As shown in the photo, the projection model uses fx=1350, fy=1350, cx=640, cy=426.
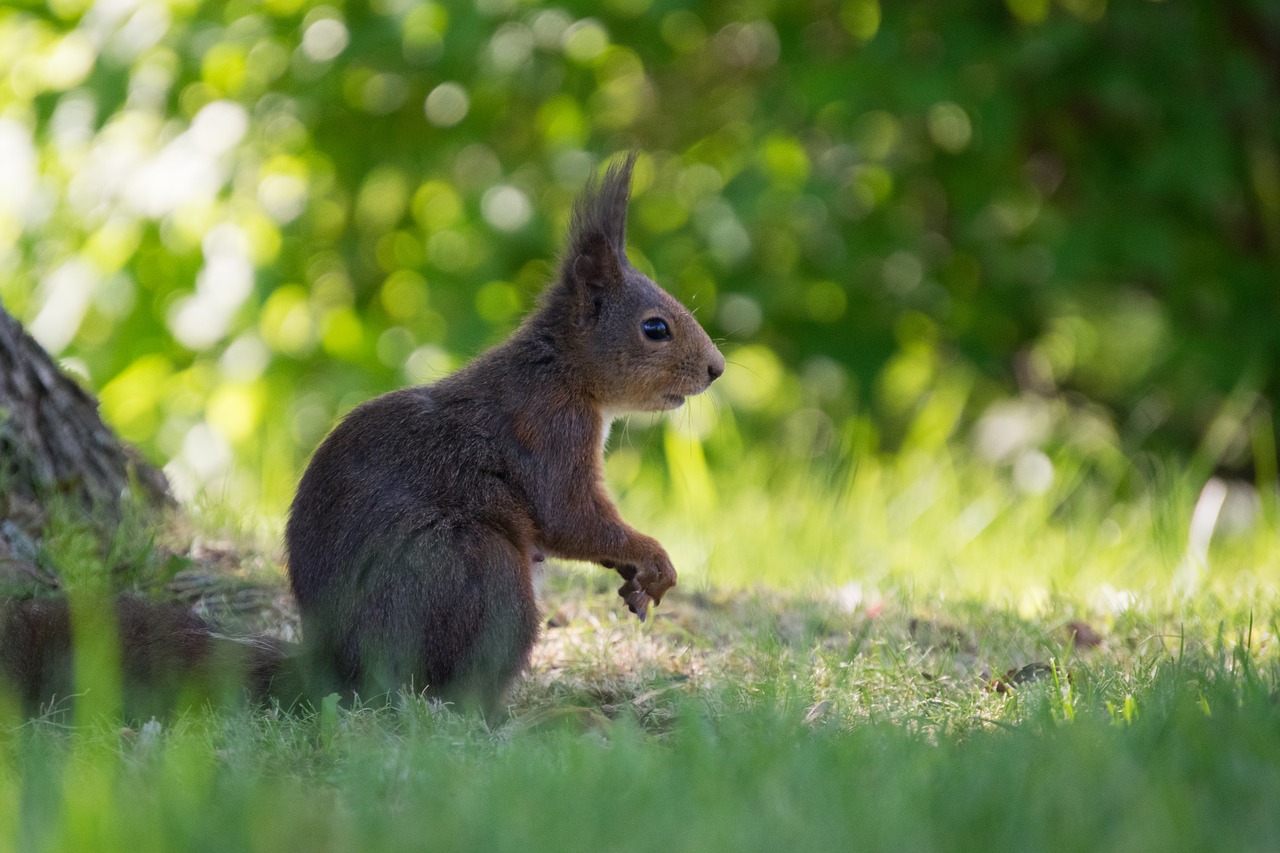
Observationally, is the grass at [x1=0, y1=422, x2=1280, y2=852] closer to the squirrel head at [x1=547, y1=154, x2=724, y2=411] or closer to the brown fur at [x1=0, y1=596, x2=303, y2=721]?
the brown fur at [x1=0, y1=596, x2=303, y2=721]

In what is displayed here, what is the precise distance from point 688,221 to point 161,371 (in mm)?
2270

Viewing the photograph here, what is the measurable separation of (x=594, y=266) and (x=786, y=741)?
60.2 inches

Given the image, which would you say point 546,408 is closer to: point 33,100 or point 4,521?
point 4,521

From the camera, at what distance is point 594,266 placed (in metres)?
3.33

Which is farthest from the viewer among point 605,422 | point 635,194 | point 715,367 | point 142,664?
point 635,194

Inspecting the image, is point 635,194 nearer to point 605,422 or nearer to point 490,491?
point 605,422

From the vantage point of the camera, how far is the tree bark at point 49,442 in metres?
3.44

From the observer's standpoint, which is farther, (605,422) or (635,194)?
(635,194)

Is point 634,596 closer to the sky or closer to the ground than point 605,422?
closer to the ground

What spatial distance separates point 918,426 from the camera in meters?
6.29

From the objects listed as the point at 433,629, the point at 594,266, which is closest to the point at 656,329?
the point at 594,266

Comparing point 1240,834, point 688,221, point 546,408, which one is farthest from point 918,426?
point 1240,834

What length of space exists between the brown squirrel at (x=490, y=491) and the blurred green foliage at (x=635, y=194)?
1.55 m

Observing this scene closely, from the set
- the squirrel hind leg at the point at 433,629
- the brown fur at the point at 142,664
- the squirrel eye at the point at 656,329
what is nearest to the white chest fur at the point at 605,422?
the squirrel eye at the point at 656,329
